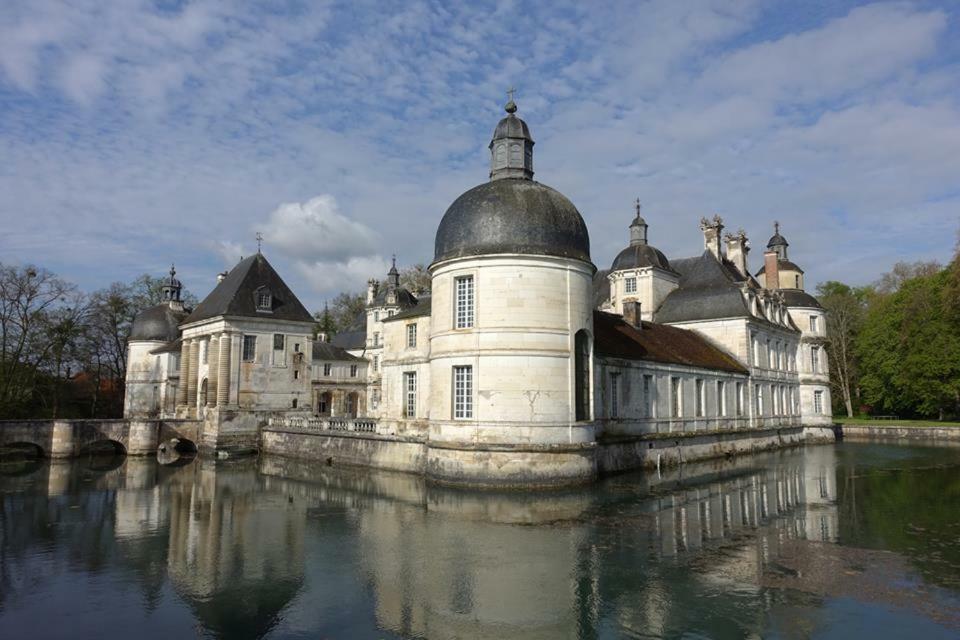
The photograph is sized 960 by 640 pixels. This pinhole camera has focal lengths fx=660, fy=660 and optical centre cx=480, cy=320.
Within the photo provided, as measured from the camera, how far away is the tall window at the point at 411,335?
24938 millimetres

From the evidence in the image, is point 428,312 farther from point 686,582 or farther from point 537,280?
point 686,582

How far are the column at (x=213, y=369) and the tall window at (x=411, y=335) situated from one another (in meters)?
12.3

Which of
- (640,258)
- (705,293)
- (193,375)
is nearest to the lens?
(193,375)

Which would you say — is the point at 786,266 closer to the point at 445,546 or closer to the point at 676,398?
the point at 676,398

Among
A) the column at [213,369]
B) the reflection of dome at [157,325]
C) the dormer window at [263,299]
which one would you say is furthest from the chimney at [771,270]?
the reflection of dome at [157,325]

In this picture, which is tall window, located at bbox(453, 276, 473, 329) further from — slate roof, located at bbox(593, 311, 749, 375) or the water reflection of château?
slate roof, located at bbox(593, 311, 749, 375)

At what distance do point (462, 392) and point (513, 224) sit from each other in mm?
5143

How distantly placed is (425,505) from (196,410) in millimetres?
21745

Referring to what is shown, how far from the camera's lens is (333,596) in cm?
938

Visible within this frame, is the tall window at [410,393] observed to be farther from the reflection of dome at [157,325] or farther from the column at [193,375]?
the reflection of dome at [157,325]

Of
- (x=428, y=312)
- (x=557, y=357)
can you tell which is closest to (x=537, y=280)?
(x=557, y=357)

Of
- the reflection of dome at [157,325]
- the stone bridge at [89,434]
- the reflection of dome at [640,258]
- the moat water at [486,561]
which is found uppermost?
the reflection of dome at [640,258]

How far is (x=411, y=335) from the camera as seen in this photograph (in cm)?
2509

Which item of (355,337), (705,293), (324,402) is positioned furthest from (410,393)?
(355,337)
